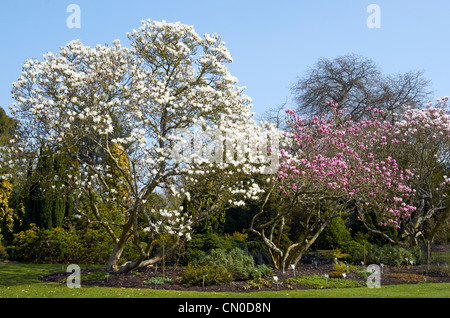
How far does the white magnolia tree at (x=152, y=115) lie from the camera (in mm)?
10930

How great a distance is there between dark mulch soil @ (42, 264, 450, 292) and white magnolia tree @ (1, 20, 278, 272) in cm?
57

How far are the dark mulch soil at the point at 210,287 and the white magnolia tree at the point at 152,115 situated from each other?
22.6 inches

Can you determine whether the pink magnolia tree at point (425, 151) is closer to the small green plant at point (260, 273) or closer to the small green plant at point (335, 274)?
the small green plant at point (335, 274)

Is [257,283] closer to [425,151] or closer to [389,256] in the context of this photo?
[389,256]

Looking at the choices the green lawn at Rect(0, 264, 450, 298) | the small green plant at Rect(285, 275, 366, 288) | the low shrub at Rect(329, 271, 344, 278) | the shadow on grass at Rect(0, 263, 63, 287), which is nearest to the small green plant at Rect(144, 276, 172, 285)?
the green lawn at Rect(0, 264, 450, 298)

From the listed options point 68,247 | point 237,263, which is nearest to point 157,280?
point 237,263

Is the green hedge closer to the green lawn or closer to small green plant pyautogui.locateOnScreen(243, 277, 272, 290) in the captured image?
the green lawn

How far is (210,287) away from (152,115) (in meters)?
4.58

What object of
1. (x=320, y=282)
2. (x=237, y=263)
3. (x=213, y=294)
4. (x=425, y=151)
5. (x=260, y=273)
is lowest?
(x=320, y=282)

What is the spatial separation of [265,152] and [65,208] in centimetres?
1066

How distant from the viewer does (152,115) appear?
11539 mm

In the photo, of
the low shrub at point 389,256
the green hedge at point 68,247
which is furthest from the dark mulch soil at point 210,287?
the green hedge at point 68,247

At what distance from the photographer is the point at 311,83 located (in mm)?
30156
